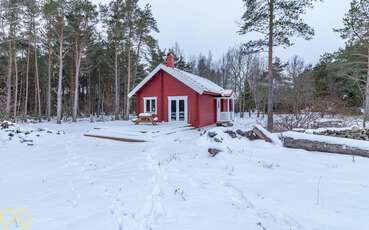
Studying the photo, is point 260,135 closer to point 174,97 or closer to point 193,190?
point 193,190

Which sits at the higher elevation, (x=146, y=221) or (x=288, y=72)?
(x=288, y=72)

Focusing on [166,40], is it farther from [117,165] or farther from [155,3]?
[117,165]

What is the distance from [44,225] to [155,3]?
88.0 ft

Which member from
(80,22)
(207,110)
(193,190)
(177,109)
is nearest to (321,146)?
(193,190)

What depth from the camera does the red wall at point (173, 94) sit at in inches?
622

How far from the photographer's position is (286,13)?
1374 centimetres

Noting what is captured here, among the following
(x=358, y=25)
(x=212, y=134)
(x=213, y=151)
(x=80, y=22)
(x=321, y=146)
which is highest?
(x=80, y=22)

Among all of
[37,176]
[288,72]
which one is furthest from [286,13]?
[288,72]

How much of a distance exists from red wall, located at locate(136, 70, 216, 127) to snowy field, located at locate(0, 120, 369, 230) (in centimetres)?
838

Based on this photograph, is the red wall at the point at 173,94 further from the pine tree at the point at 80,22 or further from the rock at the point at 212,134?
the pine tree at the point at 80,22

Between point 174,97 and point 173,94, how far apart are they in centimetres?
22

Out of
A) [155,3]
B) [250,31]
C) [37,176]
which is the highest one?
[155,3]

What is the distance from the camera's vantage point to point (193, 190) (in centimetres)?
416

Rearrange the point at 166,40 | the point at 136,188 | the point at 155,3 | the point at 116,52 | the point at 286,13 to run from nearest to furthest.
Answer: the point at 136,188, the point at 286,13, the point at 116,52, the point at 155,3, the point at 166,40
